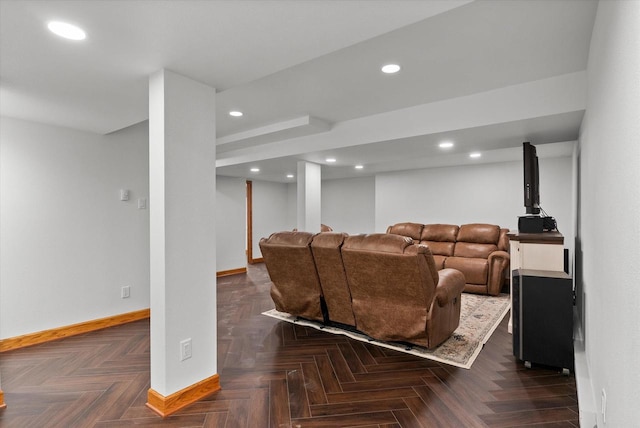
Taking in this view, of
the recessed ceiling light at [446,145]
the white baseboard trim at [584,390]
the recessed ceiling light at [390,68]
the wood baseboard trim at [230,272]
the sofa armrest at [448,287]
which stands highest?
the recessed ceiling light at [390,68]

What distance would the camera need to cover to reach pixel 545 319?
251 cm

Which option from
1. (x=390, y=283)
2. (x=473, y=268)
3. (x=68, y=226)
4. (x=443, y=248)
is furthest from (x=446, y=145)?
(x=68, y=226)

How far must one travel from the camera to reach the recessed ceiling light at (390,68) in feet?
8.34

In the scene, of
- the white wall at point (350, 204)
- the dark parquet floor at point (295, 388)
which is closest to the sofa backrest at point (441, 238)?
the white wall at point (350, 204)

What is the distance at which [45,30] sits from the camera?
5.48ft

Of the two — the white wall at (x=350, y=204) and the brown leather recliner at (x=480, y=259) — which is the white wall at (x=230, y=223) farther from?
the brown leather recliner at (x=480, y=259)

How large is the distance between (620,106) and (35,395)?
12.0 ft

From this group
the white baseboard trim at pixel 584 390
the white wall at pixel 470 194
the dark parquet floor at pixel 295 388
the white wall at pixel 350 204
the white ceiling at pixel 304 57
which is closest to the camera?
the white ceiling at pixel 304 57

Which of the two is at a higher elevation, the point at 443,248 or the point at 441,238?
the point at 441,238

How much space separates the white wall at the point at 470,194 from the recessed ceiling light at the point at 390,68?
4.57 meters

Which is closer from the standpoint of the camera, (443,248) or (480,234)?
(480,234)

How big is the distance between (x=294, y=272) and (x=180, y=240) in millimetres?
1511

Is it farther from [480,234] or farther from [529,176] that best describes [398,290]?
[480,234]

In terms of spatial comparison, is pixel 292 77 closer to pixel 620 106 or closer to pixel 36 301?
pixel 620 106
